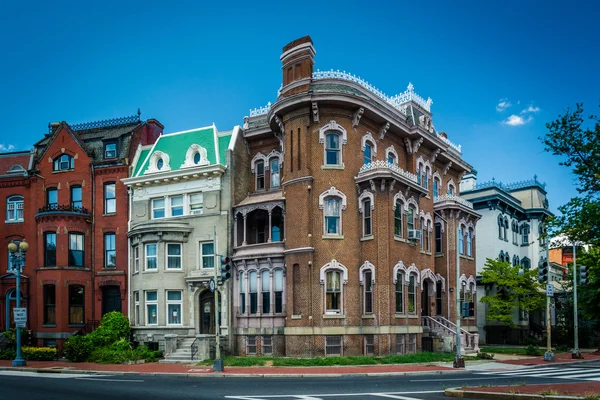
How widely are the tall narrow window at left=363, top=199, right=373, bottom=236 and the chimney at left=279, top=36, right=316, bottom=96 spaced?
23.2 feet

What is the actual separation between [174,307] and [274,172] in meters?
10.2

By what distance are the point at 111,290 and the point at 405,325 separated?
1923cm

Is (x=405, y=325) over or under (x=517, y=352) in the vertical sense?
over

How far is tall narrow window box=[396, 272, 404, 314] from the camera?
32.5 m

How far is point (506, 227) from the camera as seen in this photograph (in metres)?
54.2

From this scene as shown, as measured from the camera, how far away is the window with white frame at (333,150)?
3195 centimetres

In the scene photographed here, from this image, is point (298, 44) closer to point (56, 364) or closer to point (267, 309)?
point (267, 309)

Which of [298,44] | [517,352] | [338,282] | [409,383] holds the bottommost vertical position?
[517,352]

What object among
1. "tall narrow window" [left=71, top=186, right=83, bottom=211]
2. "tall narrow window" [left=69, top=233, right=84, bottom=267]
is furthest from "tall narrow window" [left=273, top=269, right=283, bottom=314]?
"tall narrow window" [left=71, top=186, right=83, bottom=211]

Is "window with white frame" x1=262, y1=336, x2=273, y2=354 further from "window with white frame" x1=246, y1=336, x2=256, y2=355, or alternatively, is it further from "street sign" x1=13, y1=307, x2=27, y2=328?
"street sign" x1=13, y1=307, x2=27, y2=328

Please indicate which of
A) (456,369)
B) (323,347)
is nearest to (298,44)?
(323,347)

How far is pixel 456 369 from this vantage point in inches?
1021

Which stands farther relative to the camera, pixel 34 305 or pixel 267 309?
pixel 34 305

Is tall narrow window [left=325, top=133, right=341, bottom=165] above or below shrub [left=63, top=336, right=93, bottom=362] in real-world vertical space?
above
